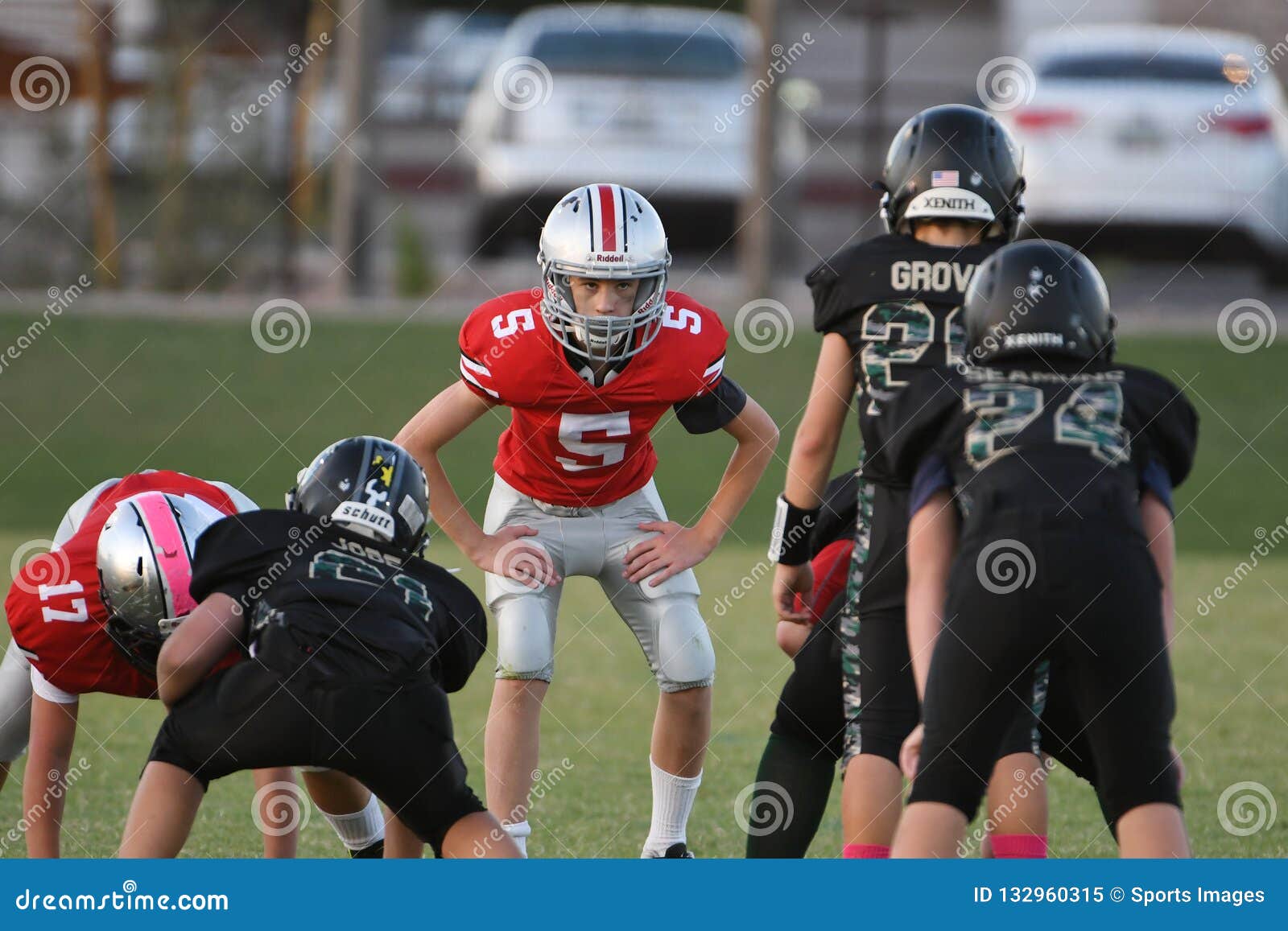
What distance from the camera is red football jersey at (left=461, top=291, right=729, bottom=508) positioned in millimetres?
4602

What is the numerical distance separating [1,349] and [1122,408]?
12547mm

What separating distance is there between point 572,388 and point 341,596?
3.95 ft

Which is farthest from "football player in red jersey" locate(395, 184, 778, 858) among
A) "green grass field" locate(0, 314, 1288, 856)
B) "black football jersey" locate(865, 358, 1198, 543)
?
"black football jersey" locate(865, 358, 1198, 543)

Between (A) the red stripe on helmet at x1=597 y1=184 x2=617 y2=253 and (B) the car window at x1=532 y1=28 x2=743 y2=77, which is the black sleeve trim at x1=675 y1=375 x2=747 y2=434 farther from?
(B) the car window at x1=532 y1=28 x2=743 y2=77

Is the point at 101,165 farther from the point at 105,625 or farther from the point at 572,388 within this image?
the point at 105,625

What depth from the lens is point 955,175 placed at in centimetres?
407

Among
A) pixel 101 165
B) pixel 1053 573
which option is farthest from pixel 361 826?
pixel 101 165

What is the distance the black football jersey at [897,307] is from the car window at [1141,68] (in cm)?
1138

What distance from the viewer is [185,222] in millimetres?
15648

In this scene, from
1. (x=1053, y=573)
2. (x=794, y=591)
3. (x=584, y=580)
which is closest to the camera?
(x=1053, y=573)

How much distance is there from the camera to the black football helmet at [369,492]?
3.80m

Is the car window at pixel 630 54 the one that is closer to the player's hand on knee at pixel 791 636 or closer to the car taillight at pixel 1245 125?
the car taillight at pixel 1245 125

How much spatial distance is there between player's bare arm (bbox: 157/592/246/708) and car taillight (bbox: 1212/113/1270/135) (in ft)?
41.1

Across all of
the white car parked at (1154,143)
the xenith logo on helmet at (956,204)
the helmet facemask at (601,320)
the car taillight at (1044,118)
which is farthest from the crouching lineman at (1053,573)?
the car taillight at (1044,118)
